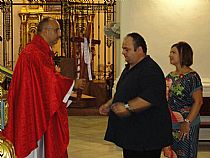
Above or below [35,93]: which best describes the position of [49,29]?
above

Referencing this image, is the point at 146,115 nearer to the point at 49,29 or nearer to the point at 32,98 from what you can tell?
the point at 32,98

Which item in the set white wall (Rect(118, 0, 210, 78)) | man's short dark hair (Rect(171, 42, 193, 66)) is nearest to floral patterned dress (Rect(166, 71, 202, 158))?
man's short dark hair (Rect(171, 42, 193, 66))

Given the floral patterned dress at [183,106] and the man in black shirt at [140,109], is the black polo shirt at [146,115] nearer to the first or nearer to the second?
the man in black shirt at [140,109]

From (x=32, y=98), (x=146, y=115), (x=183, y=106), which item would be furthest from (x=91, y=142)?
(x=146, y=115)

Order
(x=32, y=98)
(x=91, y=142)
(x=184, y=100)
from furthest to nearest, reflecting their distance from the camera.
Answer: (x=91, y=142)
(x=32, y=98)
(x=184, y=100)

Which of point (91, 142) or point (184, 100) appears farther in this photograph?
point (91, 142)

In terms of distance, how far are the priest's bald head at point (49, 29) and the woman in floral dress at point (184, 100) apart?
119 cm

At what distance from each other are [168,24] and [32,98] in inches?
144

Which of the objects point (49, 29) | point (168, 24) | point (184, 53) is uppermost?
point (168, 24)

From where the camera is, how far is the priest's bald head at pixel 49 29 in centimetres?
517

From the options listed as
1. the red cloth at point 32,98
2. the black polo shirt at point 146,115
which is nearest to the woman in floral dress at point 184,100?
the black polo shirt at point 146,115

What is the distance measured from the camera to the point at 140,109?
391 centimetres

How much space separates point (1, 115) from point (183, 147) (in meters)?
2.86

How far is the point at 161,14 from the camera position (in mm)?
8211
